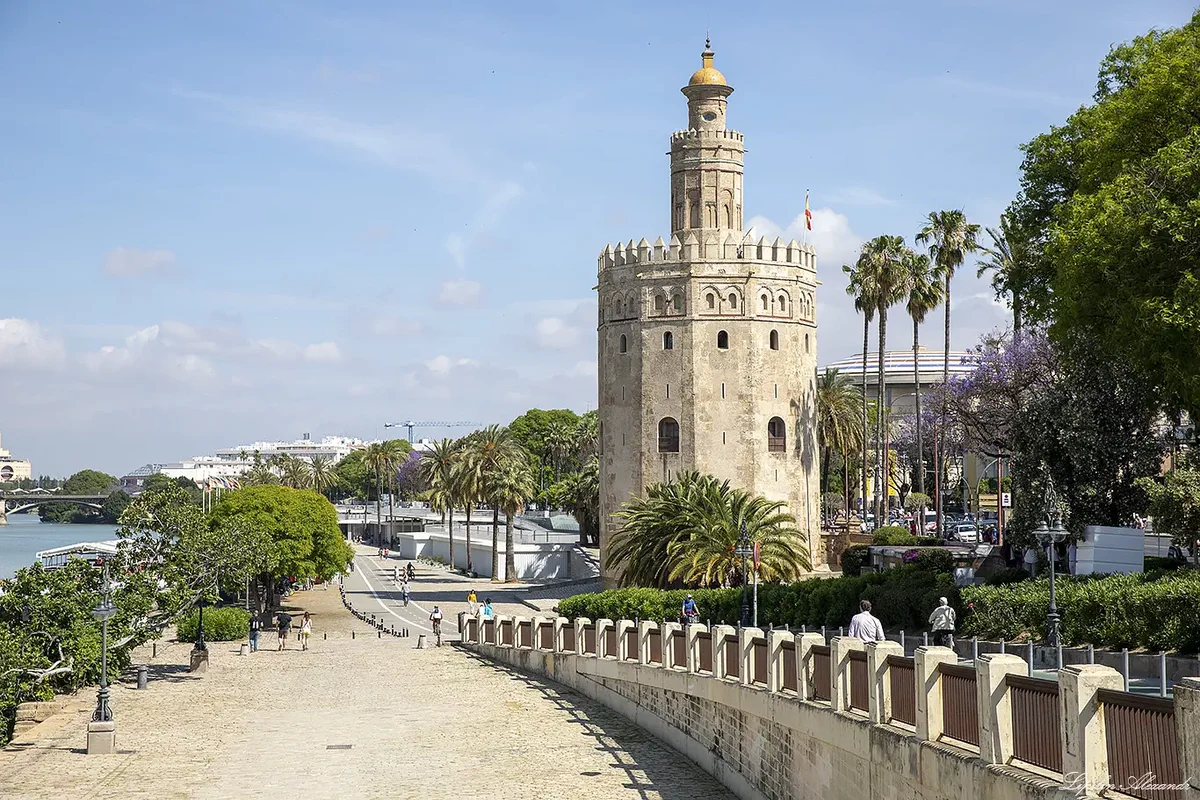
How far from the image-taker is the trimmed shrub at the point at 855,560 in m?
48.9

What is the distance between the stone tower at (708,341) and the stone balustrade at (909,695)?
31.1 metres

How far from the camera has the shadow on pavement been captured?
22031 millimetres

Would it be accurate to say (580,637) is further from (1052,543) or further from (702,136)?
(702,136)

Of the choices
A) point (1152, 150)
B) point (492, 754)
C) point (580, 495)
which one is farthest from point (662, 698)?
point (580, 495)

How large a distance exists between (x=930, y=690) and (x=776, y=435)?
45903 millimetres

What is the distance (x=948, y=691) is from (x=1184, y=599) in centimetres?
979

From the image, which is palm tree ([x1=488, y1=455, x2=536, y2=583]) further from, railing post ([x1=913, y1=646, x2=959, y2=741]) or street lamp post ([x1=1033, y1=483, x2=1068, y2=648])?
railing post ([x1=913, y1=646, x2=959, y2=741])

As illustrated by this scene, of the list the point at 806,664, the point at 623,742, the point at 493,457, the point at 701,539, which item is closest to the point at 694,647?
the point at 623,742

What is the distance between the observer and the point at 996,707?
11883 millimetres

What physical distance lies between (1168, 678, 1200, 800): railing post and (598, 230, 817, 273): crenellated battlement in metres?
49.8

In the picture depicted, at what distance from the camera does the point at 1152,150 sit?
26.5m

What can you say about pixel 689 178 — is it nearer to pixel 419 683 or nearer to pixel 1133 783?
pixel 419 683

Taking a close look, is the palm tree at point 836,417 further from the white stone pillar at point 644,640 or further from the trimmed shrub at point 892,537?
the white stone pillar at point 644,640

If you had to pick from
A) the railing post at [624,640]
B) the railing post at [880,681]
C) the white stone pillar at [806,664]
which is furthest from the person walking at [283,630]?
the railing post at [880,681]
